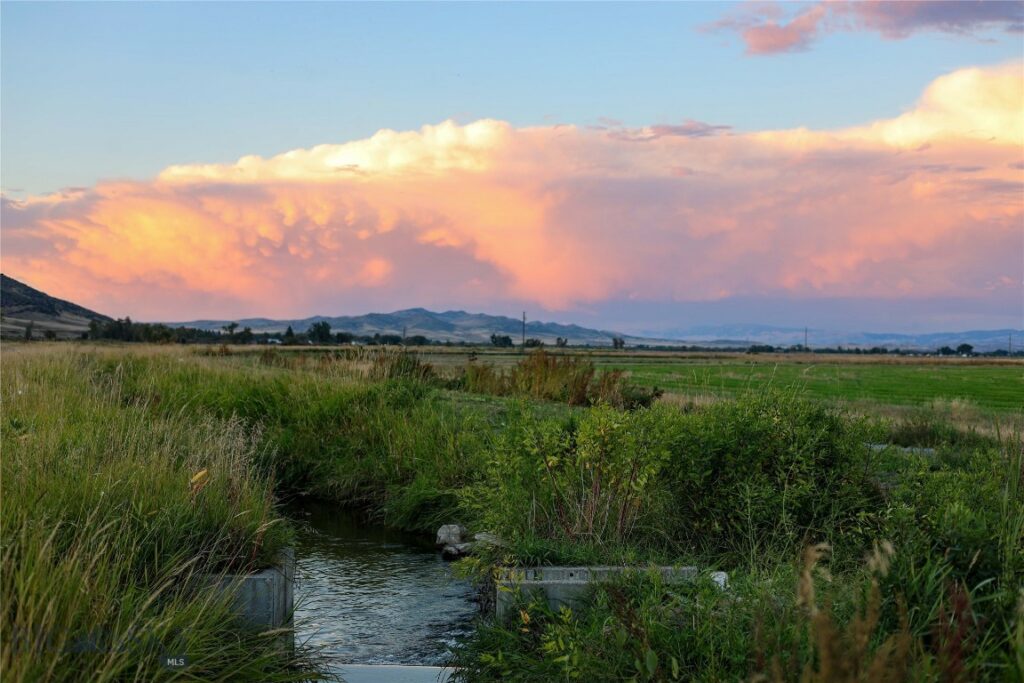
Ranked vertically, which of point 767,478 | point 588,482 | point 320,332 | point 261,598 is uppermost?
point 320,332

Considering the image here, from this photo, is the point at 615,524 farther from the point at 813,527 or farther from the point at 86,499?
the point at 86,499

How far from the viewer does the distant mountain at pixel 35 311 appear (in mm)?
105381

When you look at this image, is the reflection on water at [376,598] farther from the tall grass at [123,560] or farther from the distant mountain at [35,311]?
the distant mountain at [35,311]

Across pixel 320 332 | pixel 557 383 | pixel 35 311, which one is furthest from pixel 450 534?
pixel 35 311

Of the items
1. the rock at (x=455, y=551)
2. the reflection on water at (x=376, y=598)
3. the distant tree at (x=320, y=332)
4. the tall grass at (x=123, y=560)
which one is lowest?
the reflection on water at (x=376, y=598)

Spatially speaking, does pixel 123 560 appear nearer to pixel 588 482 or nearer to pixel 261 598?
pixel 261 598

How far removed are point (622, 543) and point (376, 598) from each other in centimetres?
280

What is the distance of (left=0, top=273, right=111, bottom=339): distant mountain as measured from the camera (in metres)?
105

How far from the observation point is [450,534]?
10227mm

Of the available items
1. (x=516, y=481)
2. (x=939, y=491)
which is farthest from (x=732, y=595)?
(x=516, y=481)

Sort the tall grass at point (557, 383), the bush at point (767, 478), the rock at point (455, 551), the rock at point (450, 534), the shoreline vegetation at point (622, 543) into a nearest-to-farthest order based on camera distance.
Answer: the shoreline vegetation at point (622, 543) < the bush at point (767, 478) < the rock at point (455, 551) < the rock at point (450, 534) < the tall grass at point (557, 383)

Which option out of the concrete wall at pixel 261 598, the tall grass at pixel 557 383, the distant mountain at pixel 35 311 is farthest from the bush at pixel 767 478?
the distant mountain at pixel 35 311

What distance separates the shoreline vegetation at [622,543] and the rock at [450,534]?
0.27m

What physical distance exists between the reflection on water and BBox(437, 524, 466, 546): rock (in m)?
0.17
